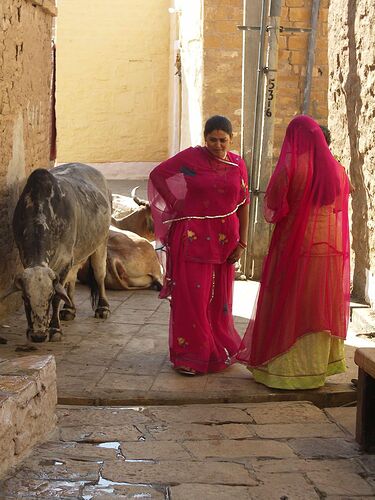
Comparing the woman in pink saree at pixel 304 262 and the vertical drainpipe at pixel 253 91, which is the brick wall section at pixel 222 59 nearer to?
the vertical drainpipe at pixel 253 91

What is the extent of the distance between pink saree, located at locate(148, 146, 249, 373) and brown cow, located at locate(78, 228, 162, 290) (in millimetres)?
3121

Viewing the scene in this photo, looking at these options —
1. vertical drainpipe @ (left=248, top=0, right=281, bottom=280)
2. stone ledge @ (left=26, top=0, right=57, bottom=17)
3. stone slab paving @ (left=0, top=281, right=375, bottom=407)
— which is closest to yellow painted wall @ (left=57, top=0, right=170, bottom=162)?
vertical drainpipe @ (left=248, top=0, right=281, bottom=280)

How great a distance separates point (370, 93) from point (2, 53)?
2.90 m

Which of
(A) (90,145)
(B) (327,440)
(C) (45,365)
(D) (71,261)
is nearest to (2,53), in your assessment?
(D) (71,261)

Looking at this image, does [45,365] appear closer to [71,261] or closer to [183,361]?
[183,361]

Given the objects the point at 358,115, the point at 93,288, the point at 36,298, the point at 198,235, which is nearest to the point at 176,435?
the point at 198,235

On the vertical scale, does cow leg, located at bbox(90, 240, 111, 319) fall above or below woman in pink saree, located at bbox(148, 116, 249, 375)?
below

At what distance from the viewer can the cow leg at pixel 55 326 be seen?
23.8 ft

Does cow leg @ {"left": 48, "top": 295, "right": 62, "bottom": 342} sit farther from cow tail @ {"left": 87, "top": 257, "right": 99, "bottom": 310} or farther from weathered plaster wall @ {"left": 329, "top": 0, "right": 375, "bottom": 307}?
weathered plaster wall @ {"left": 329, "top": 0, "right": 375, "bottom": 307}

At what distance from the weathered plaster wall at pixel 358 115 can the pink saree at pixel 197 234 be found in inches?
69.6

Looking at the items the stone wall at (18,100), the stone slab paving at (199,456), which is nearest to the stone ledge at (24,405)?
the stone slab paving at (199,456)

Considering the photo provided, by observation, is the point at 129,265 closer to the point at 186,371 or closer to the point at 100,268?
the point at 100,268

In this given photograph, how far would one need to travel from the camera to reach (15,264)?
8.31 meters

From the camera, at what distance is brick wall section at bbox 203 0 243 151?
1189 centimetres
